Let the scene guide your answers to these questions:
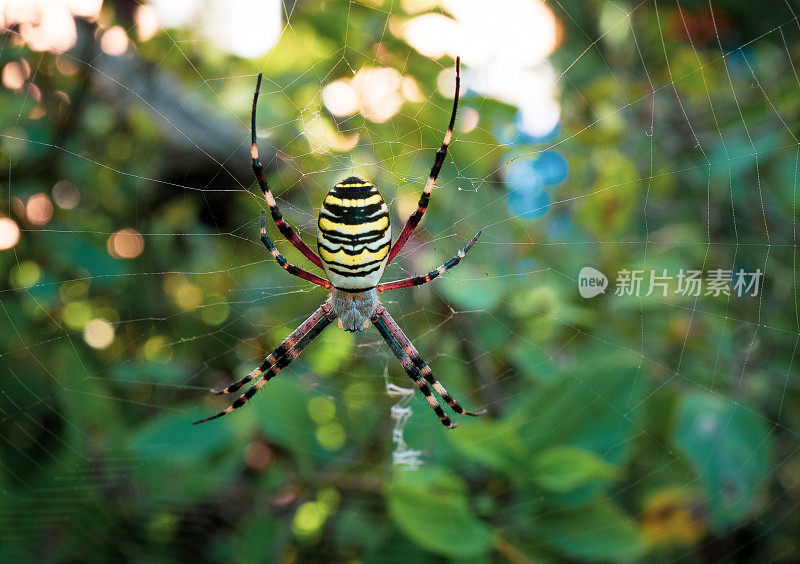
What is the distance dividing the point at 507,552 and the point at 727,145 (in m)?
2.07

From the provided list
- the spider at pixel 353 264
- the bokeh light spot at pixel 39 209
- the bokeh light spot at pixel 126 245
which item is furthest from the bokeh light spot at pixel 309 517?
the bokeh light spot at pixel 39 209

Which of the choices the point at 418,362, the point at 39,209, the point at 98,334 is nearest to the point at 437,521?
the point at 418,362

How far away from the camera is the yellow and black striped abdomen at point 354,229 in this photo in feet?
6.47

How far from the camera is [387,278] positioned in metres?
2.90

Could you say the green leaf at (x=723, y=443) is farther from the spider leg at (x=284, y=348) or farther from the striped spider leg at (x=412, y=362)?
the spider leg at (x=284, y=348)

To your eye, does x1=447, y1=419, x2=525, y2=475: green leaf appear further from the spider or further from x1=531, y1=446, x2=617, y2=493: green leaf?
the spider

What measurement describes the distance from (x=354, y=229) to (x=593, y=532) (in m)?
1.46

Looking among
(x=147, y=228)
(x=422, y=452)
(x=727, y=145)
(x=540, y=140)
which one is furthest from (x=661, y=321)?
(x=147, y=228)

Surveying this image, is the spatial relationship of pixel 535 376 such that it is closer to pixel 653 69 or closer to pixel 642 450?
pixel 642 450

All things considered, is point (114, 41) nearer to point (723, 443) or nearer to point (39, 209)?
point (39, 209)

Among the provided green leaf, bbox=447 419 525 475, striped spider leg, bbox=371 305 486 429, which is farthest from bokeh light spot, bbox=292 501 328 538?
green leaf, bbox=447 419 525 475

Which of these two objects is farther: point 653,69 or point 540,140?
point 653,69

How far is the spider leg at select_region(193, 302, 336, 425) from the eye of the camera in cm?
269

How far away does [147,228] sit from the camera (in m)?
2.83
